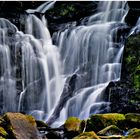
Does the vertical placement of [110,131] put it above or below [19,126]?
below

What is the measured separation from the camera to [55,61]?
2127 centimetres

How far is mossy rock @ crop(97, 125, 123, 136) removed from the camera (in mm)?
12914

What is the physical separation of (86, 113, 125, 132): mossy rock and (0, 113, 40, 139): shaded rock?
173 centimetres

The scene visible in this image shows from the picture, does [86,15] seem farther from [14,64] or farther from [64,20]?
[14,64]


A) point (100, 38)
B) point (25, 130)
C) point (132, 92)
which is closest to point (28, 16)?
point (100, 38)

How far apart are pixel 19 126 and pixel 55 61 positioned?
344 inches

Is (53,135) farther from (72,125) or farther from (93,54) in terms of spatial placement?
(93,54)

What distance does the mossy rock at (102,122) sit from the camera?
14.0 metres

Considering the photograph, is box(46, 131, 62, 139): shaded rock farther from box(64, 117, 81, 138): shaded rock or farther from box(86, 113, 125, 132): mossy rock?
box(86, 113, 125, 132): mossy rock

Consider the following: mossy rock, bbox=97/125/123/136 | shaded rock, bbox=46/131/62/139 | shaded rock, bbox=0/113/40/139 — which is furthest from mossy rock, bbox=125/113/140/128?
shaded rock, bbox=0/113/40/139

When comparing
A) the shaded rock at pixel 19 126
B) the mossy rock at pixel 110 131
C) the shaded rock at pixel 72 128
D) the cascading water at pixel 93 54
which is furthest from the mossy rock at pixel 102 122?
the cascading water at pixel 93 54

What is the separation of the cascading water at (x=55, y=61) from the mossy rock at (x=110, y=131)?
5108mm

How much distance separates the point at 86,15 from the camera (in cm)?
2297

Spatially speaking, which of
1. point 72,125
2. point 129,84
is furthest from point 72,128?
point 129,84
